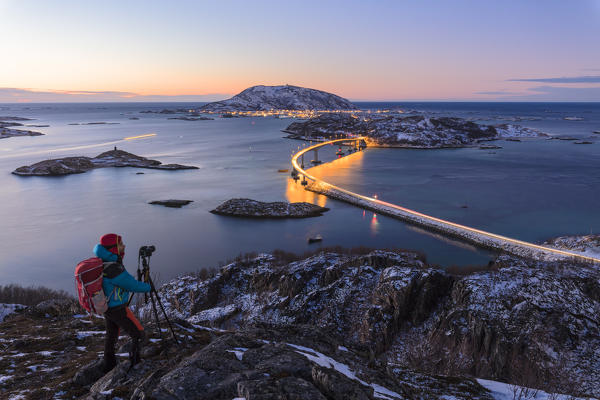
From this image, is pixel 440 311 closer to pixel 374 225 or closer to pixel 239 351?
pixel 239 351

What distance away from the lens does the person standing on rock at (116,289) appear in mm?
7387

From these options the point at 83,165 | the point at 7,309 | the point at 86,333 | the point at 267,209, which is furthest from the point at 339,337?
the point at 83,165

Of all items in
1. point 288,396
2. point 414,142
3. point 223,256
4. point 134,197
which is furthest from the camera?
point 414,142

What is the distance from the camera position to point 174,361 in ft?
26.9

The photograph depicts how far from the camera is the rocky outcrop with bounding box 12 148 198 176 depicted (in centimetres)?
10462

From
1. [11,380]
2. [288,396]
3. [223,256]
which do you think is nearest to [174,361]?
[288,396]

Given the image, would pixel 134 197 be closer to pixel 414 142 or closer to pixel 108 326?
pixel 108 326

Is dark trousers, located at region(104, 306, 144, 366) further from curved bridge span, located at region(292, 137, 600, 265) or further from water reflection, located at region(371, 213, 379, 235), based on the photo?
water reflection, located at region(371, 213, 379, 235)

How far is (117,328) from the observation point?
8.20 meters

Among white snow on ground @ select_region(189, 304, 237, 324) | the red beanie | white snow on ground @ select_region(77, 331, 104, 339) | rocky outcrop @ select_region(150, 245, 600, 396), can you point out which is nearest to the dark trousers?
the red beanie

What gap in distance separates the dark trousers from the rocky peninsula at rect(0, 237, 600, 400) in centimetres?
38

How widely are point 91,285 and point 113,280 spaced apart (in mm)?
409

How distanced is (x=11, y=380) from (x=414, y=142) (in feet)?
599

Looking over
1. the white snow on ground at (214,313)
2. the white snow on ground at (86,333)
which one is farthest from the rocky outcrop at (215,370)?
the white snow on ground at (214,313)
